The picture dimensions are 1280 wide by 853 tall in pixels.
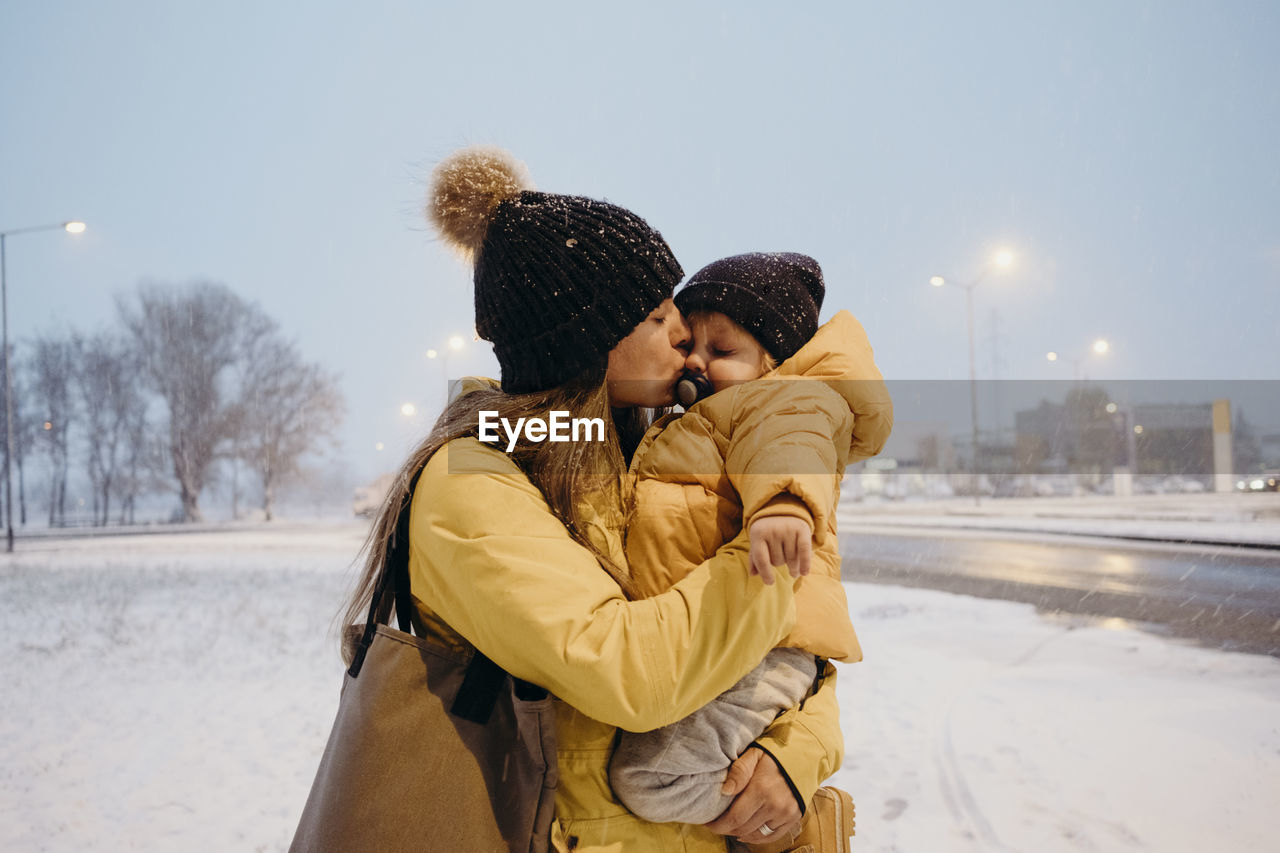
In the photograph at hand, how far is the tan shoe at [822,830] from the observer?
1.52 metres

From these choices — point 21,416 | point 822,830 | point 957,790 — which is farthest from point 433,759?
point 21,416

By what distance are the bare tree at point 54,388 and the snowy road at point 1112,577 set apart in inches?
992

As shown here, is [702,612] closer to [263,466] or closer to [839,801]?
[839,801]

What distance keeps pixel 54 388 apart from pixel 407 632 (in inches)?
1194

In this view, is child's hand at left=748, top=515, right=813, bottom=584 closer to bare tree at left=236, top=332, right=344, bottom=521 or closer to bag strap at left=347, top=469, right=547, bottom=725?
bag strap at left=347, top=469, right=547, bottom=725

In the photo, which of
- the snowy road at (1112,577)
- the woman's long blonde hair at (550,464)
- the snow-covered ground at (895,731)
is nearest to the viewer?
the woman's long blonde hair at (550,464)

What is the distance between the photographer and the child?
1.27m

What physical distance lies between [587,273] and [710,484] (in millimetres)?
531

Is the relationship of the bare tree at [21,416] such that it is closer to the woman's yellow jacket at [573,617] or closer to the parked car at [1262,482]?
the woman's yellow jacket at [573,617]

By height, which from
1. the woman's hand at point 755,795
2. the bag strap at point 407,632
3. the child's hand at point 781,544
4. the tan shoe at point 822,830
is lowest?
the tan shoe at point 822,830

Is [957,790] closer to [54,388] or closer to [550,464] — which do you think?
[550,464]

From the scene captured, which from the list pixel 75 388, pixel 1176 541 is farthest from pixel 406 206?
pixel 75 388

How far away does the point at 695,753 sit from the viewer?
1309mm

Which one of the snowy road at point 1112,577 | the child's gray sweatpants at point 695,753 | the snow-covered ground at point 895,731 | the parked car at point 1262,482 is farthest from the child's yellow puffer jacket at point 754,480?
the parked car at point 1262,482
